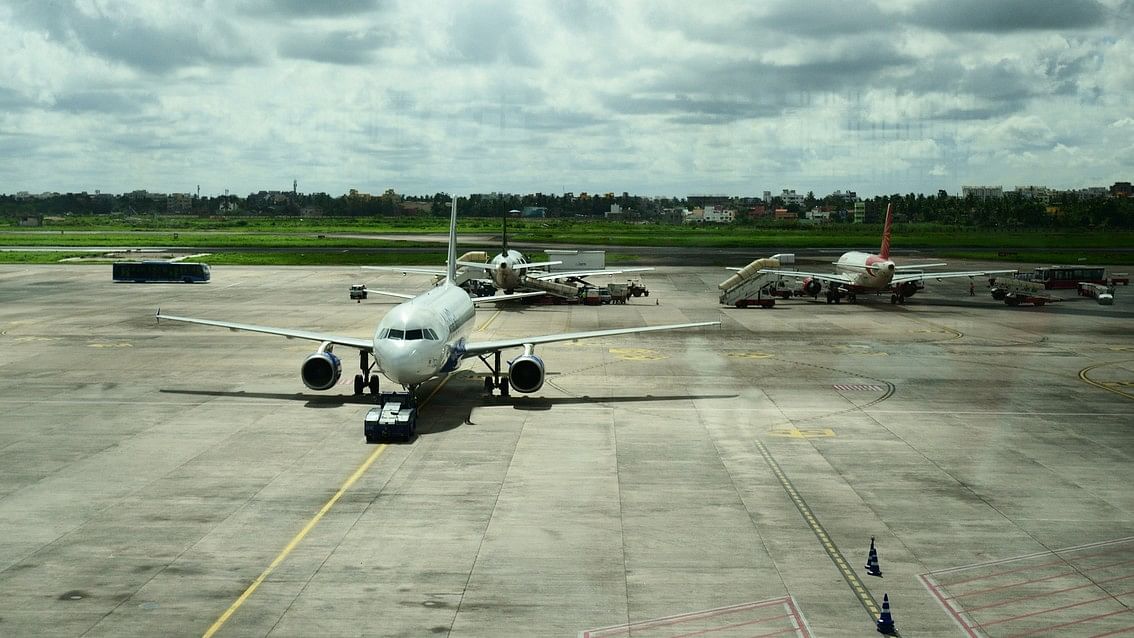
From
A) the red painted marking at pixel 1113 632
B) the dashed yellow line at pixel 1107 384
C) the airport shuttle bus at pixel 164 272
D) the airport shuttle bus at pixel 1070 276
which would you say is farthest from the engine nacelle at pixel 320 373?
the airport shuttle bus at pixel 1070 276

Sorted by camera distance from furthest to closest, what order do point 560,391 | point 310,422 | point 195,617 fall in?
point 560,391 < point 310,422 < point 195,617

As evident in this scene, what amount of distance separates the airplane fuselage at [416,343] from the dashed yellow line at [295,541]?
337 centimetres

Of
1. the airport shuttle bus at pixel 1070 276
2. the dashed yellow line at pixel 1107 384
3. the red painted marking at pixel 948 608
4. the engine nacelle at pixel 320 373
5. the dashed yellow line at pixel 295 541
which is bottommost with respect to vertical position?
the dashed yellow line at pixel 295 541

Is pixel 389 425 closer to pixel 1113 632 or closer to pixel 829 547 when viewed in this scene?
pixel 829 547

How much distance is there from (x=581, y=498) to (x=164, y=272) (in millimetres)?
86618

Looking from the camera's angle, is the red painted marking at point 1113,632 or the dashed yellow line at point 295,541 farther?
the dashed yellow line at point 295,541

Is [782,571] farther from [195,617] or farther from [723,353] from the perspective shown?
[723,353]

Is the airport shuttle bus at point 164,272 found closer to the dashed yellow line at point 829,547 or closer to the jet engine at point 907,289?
the jet engine at point 907,289

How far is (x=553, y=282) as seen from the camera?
8294cm

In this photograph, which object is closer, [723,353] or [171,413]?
[171,413]

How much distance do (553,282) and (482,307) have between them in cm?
700

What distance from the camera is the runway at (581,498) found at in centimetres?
1883

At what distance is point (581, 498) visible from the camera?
2616 cm

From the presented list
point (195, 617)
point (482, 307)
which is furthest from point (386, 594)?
point (482, 307)
